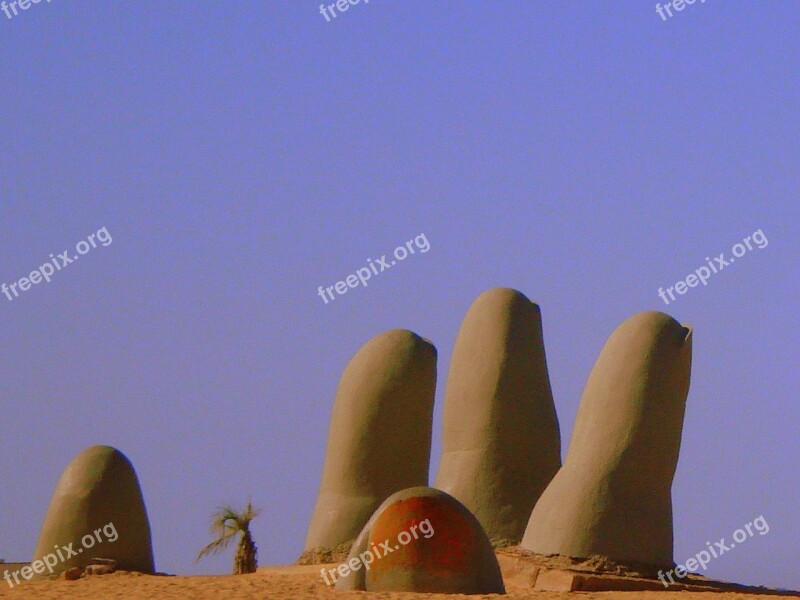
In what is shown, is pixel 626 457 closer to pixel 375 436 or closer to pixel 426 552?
pixel 426 552

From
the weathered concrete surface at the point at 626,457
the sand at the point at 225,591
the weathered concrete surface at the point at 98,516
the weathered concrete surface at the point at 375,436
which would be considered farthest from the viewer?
the weathered concrete surface at the point at 375,436

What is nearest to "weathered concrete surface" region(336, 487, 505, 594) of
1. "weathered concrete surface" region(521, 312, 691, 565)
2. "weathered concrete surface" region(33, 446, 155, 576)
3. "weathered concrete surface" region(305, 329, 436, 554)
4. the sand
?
the sand

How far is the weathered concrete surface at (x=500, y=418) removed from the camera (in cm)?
1725

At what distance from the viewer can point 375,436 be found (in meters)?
18.3

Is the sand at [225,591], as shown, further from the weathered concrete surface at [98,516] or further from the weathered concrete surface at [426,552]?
the weathered concrete surface at [98,516]

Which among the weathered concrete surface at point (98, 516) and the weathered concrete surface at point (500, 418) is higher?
the weathered concrete surface at point (98, 516)

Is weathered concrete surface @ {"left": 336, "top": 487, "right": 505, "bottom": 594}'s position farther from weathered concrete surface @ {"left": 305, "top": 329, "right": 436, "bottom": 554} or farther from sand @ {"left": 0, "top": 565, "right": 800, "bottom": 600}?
weathered concrete surface @ {"left": 305, "top": 329, "right": 436, "bottom": 554}

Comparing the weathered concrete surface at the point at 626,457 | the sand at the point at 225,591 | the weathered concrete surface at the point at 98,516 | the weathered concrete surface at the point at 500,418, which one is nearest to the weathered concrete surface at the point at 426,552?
→ the sand at the point at 225,591

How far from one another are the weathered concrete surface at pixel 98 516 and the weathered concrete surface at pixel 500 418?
3849mm

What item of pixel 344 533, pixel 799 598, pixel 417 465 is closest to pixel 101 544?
pixel 344 533

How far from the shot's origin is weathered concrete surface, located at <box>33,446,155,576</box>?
17500 mm

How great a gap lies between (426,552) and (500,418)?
4257mm

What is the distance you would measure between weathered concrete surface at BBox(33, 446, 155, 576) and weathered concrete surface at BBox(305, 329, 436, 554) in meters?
2.19

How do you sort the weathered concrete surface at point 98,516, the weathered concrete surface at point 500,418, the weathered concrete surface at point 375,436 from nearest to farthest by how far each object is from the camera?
the weathered concrete surface at point 500,418, the weathered concrete surface at point 98,516, the weathered concrete surface at point 375,436
